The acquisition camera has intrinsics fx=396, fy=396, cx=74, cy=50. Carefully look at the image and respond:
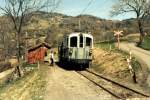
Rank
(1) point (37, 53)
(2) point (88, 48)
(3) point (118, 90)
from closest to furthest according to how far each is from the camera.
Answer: (3) point (118, 90), (2) point (88, 48), (1) point (37, 53)

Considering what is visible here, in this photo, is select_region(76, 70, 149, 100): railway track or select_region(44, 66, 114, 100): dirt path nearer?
select_region(76, 70, 149, 100): railway track

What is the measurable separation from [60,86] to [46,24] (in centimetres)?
10598

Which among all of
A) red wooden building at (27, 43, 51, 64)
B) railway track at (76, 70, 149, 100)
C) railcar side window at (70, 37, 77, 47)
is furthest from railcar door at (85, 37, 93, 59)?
red wooden building at (27, 43, 51, 64)

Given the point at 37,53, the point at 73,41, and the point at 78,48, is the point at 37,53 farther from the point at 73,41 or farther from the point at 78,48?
the point at 78,48

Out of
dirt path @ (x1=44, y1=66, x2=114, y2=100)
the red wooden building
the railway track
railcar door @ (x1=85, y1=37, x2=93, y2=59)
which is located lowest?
dirt path @ (x1=44, y1=66, x2=114, y2=100)

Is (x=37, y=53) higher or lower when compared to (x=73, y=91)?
higher

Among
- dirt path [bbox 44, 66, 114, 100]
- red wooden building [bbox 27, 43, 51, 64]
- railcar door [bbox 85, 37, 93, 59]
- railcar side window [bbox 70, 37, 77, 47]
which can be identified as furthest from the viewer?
red wooden building [bbox 27, 43, 51, 64]

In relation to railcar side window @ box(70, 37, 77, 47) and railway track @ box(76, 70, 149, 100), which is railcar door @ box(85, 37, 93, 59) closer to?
railcar side window @ box(70, 37, 77, 47)

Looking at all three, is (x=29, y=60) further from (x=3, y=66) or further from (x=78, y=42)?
(x=78, y=42)

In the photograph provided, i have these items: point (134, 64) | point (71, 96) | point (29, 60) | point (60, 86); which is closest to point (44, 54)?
point (29, 60)

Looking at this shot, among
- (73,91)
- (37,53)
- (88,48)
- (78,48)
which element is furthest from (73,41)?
(37,53)

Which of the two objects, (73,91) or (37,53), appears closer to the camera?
(73,91)

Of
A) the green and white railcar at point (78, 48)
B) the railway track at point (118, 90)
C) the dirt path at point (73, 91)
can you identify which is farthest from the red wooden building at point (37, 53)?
the railway track at point (118, 90)

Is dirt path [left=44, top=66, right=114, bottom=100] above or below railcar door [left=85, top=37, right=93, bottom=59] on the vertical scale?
below
